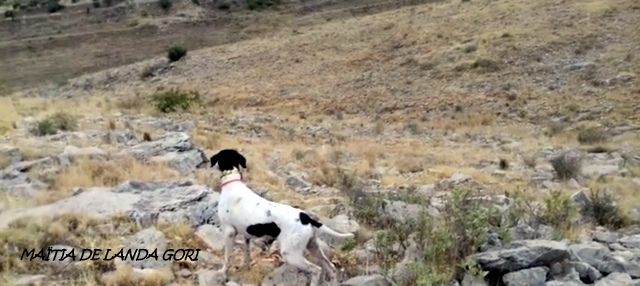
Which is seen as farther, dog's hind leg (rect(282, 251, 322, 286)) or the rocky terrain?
the rocky terrain

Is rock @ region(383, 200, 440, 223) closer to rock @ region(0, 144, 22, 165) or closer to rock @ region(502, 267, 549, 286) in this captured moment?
rock @ region(502, 267, 549, 286)

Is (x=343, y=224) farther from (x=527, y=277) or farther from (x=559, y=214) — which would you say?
(x=559, y=214)

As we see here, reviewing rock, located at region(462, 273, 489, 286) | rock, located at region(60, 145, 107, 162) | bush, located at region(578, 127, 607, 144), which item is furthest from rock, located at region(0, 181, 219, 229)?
bush, located at region(578, 127, 607, 144)

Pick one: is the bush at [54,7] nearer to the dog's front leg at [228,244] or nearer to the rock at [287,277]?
the dog's front leg at [228,244]

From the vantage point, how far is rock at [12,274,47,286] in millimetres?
5594

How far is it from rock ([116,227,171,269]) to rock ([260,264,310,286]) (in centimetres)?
93

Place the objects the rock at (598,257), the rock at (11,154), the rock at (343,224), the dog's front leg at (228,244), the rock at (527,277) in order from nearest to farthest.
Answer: the rock at (527,277)
the rock at (598,257)
the dog's front leg at (228,244)
the rock at (343,224)
the rock at (11,154)

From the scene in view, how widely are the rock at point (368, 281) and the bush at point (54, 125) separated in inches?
416

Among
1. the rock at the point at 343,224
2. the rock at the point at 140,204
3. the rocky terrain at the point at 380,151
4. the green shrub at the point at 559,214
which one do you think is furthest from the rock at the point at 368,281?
the green shrub at the point at 559,214

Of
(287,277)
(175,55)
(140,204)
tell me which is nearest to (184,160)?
(140,204)

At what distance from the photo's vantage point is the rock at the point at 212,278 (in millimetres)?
5656

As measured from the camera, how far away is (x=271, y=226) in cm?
551

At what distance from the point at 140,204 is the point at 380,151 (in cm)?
759

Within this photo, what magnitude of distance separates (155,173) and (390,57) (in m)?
18.0
